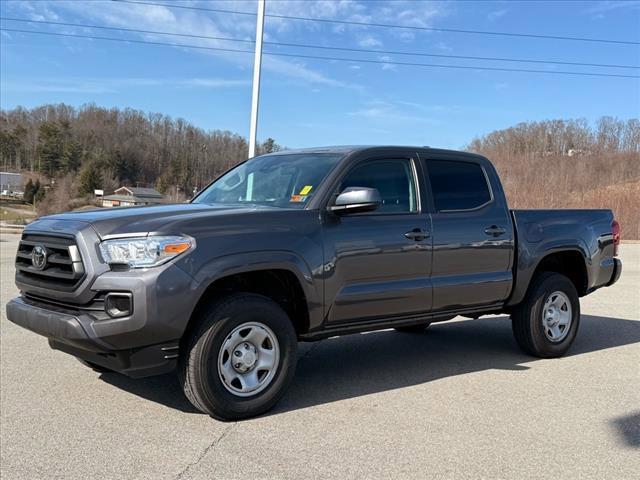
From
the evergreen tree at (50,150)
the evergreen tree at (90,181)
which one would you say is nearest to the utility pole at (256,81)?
the evergreen tree at (90,181)

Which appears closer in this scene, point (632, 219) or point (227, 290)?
point (227, 290)

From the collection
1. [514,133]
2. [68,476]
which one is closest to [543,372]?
[68,476]

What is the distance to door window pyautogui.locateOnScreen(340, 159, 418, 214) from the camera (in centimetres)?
518

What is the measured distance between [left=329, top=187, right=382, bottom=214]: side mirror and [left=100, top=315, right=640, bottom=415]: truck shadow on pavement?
1.52 metres

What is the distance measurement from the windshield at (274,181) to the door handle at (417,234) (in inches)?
34.4

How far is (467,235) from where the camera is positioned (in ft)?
18.5

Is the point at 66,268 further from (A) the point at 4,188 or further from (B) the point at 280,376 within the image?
(A) the point at 4,188

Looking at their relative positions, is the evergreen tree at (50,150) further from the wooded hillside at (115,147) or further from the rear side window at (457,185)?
the rear side window at (457,185)

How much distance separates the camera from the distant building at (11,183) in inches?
5032

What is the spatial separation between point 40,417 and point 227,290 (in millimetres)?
1596

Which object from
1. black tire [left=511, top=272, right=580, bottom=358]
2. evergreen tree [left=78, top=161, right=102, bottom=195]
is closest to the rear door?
black tire [left=511, top=272, right=580, bottom=358]

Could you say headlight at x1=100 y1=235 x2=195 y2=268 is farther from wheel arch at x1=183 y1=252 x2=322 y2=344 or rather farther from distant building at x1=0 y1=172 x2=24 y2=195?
distant building at x1=0 y1=172 x2=24 y2=195

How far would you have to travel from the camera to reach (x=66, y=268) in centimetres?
421

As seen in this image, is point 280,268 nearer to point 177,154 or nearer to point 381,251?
point 381,251
